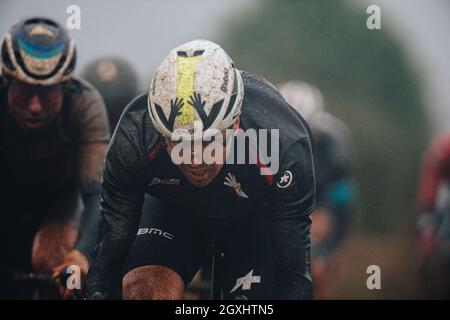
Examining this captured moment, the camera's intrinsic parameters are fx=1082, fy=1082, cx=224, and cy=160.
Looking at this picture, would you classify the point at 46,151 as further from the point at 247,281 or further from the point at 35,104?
the point at 247,281

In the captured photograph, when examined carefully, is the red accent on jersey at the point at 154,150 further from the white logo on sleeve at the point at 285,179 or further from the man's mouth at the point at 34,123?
the man's mouth at the point at 34,123

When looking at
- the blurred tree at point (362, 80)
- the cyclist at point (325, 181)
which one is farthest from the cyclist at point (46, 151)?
the blurred tree at point (362, 80)

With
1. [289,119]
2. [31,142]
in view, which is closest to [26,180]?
[31,142]

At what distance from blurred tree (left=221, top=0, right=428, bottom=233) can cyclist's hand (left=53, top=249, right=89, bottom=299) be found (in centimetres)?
1432

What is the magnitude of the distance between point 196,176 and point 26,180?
237 centimetres

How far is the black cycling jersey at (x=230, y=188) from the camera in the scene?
574 cm

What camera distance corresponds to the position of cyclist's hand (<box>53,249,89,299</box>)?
6.48 metres

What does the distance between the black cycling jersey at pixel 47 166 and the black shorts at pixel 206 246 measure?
1.04m

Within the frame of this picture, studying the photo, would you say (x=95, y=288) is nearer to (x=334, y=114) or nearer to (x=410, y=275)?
(x=410, y=275)

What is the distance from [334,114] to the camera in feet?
70.9

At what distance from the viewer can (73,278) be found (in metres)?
6.62

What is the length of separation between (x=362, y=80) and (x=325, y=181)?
11602 mm

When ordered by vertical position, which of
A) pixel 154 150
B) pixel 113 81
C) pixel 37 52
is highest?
pixel 113 81

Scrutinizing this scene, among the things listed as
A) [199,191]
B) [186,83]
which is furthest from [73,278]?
[186,83]
